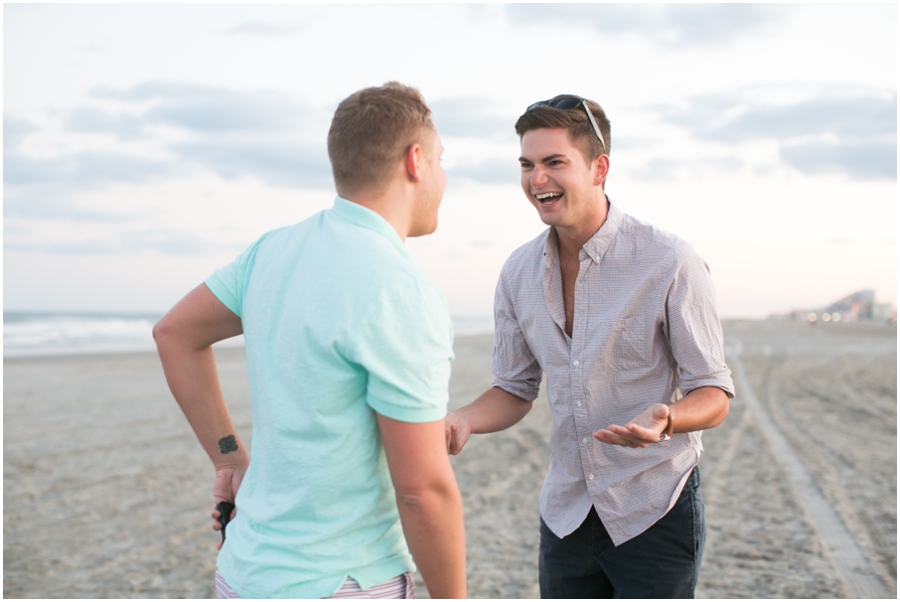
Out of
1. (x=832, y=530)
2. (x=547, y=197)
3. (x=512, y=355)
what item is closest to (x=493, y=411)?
(x=512, y=355)

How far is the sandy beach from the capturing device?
5027 millimetres

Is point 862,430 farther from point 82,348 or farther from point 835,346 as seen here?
point 82,348

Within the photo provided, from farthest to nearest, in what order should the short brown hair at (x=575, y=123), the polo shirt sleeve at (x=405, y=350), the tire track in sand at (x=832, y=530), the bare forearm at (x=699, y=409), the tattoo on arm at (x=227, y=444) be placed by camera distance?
the tire track in sand at (x=832, y=530) → the short brown hair at (x=575, y=123) → the bare forearm at (x=699, y=409) → the tattoo on arm at (x=227, y=444) → the polo shirt sleeve at (x=405, y=350)

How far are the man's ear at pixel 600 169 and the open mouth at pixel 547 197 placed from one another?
0.60ft

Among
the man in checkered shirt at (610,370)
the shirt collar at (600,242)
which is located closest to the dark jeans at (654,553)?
the man in checkered shirt at (610,370)

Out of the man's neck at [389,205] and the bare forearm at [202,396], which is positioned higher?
the man's neck at [389,205]

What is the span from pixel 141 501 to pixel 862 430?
9722 mm

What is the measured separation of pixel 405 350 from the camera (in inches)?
61.7

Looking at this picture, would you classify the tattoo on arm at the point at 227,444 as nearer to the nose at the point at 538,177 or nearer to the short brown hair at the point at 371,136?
the short brown hair at the point at 371,136

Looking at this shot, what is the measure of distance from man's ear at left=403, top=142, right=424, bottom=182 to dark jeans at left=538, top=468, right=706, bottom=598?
1.52m

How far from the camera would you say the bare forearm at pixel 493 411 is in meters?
2.83

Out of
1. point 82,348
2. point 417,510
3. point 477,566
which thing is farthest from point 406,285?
point 82,348

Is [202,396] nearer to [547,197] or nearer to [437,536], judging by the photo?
[437,536]

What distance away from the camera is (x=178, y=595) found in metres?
4.83
